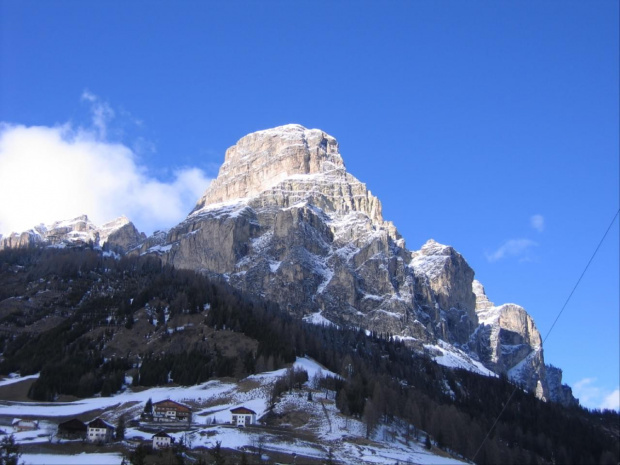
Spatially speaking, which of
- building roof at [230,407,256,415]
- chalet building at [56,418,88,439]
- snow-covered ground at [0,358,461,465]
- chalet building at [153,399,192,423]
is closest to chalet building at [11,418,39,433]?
snow-covered ground at [0,358,461,465]

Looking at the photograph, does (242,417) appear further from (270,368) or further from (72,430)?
(270,368)

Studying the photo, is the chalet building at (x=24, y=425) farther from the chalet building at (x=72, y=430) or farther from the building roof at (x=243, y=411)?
the building roof at (x=243, y=411)

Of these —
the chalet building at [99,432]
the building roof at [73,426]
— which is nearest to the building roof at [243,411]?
the chalet building at [99,432]

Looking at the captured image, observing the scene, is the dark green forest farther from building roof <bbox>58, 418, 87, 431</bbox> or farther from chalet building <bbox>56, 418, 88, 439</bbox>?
chalet building <bbox>56, 418, 88, 439</bbox>

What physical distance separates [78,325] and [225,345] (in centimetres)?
4374

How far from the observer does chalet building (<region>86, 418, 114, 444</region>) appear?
3979 inches

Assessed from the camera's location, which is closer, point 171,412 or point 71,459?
point 71,459

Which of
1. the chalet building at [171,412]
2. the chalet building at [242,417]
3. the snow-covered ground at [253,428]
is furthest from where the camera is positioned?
the chalet building at [171,412]

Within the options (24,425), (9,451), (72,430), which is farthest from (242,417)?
(9,451)

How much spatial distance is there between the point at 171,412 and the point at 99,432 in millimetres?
22794

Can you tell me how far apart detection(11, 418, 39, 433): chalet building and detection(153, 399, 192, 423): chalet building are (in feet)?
65.2

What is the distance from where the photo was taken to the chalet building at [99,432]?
332 ft

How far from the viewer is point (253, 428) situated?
113125 millimetres

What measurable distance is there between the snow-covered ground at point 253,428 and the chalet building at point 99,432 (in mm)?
2925
